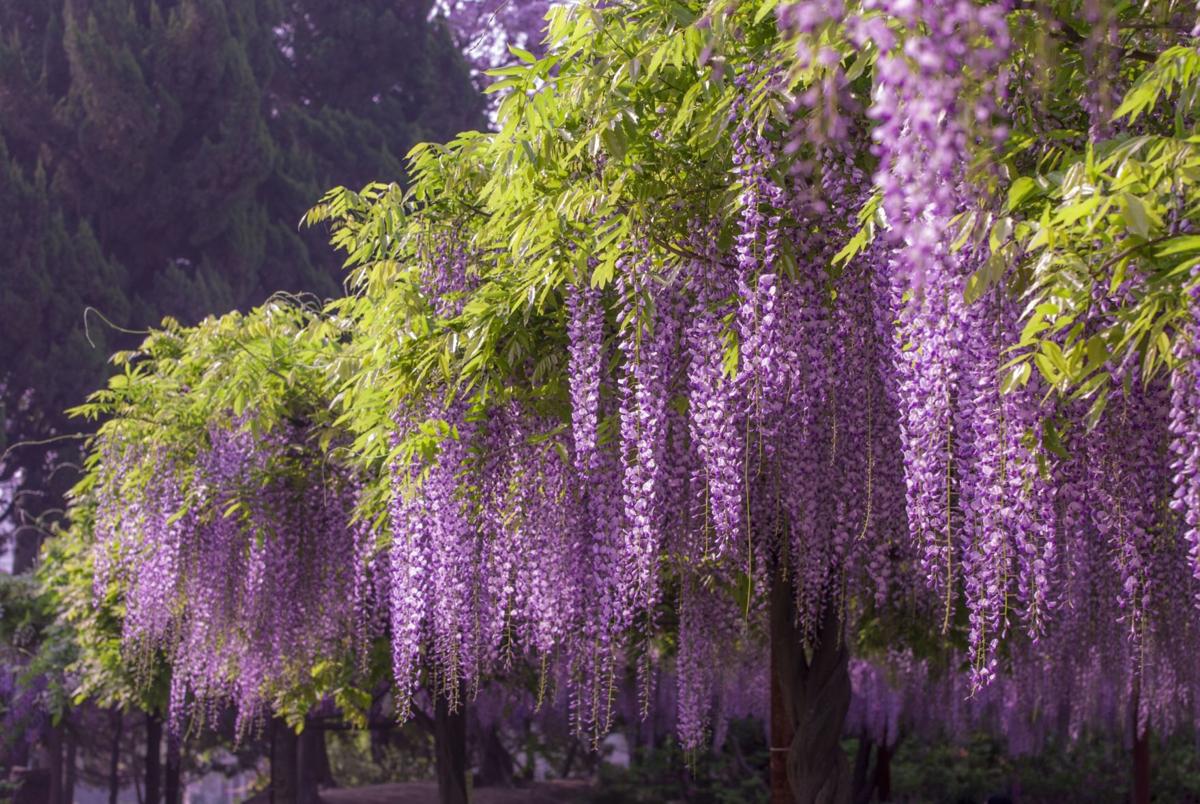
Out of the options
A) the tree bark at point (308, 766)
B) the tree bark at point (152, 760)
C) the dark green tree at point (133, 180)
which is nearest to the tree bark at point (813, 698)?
the tree bark at point (308, 766)

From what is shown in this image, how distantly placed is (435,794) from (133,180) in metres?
10.2

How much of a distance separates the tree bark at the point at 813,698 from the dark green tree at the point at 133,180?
13522 mm

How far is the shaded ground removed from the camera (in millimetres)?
16344

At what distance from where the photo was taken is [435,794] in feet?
56.2

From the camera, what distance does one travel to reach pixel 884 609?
10.5 m

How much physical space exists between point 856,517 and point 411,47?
20.1 meters

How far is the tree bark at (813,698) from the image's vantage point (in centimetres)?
766

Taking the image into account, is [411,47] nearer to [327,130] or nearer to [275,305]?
[327,130]

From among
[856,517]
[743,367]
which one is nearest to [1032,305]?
[743,367]

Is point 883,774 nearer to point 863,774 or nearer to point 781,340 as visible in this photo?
point 863,774

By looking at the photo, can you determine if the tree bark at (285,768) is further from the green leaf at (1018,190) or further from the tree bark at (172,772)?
the green leaf at (1018,190)

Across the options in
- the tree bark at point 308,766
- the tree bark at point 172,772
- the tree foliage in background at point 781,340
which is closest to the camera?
the tree foliage in background at point 781,340

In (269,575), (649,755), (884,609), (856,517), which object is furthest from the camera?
(649,755)

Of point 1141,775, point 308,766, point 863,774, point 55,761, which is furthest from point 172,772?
point 1141,775
